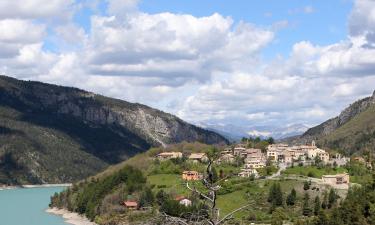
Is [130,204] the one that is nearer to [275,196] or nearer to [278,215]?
[275,196]

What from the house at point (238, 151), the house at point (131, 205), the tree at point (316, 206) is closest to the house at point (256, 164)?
the house at point (238, 151)

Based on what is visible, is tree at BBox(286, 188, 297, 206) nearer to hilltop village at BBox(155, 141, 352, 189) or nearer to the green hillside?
hilltop village at BBox(155, 141, 352, 189)

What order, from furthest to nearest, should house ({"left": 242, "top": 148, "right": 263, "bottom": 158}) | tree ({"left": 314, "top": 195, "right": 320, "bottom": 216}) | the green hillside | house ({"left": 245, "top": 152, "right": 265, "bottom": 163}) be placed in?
the green hillside, house ({"left": 242, "top": 148, "right": 263, "bottom": 158}), house ({"left": 245, "top": 152, "right": 265, "bottom": 163}), tree ({"left": 314, "top": 195, "right": 320, "bottom": 216})

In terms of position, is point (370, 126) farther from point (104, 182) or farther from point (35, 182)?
point (104, 182)

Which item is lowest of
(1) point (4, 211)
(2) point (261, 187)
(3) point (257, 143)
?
(1) point (4, 211)

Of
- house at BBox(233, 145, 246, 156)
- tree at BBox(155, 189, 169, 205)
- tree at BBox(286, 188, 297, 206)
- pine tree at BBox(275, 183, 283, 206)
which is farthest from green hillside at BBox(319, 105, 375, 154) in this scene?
tree at BBox(155, 189, 169, 205)

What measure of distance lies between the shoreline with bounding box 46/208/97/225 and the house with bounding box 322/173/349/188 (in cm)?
3085

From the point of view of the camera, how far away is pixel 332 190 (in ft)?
231

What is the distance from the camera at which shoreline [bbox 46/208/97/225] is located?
3359 inches

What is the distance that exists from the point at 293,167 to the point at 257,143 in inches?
1055

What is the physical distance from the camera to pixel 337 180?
257 feet

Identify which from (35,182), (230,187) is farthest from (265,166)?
(35,182)

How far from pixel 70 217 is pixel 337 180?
38.5 metres

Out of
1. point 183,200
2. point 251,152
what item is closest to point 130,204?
point 183,200
